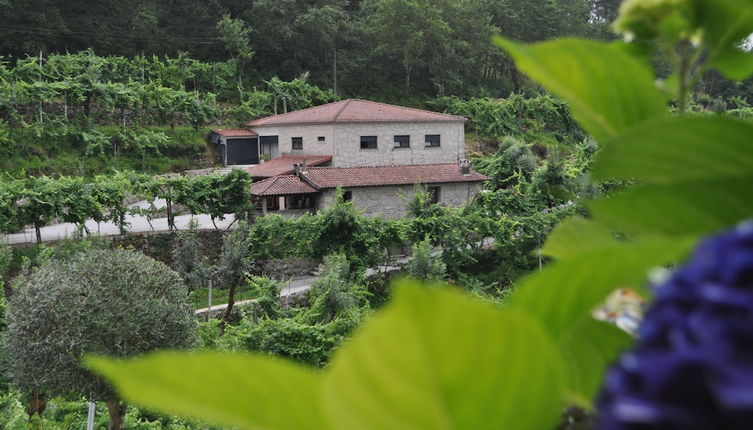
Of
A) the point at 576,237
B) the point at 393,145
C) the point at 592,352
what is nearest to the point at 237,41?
the point at 393,145

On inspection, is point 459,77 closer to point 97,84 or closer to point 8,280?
point 97,84

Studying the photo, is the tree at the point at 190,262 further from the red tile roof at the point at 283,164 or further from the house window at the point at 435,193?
the house window at the point at 435,193

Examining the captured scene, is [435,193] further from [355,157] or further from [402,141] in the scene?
[355,157]

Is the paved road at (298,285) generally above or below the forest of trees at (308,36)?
below

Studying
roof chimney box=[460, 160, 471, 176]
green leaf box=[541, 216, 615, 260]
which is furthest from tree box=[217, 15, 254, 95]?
green leaf box=[541, 216, 615, 260]

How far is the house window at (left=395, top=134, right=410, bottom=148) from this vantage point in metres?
20.0

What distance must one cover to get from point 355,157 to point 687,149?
19406 mm

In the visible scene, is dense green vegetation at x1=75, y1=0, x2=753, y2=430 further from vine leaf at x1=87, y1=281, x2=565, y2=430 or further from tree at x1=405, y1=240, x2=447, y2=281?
tree at x1=405, y1=240, x2=447, y2=281

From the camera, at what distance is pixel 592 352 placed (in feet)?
1.43

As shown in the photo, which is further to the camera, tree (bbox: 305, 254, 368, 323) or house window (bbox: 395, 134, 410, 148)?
house window (bbox: 395, 134, 410, 148)

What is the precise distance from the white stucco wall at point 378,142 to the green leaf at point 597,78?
62.3 feet

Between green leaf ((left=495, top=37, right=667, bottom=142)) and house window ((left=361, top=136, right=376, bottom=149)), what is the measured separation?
19300 mm

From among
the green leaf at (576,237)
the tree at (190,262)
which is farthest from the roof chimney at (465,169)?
the green leaf at (576,237)

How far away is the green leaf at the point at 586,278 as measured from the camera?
34 centimetres
